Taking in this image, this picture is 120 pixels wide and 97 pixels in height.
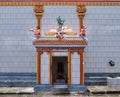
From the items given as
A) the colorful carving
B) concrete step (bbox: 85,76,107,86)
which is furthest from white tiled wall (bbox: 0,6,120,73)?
the colorful carving

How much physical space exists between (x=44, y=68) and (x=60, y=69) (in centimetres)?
158

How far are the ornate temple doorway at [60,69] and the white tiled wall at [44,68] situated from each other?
0.88 meters

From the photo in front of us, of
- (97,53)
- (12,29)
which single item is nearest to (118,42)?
(97,53)

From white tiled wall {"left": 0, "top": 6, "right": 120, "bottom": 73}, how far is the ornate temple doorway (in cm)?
133

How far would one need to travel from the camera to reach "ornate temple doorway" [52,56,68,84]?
17564 mm

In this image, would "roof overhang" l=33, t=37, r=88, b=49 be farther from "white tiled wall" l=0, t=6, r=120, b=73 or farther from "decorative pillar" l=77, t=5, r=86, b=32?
"decorative pillar" l=77, t=5, r=86, b=32

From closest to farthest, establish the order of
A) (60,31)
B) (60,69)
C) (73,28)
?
(60,31)
(60,69)
(73,28)

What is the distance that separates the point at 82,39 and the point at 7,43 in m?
4.68

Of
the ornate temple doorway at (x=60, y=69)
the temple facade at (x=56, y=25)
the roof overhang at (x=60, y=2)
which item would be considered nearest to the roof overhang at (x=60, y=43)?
the ornate temple doorway at (x=60, y=69)

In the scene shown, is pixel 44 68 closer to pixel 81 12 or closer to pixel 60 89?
pixel 60 89

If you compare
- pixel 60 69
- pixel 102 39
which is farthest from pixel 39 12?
pixel 102 39

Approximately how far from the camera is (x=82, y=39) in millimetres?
16781

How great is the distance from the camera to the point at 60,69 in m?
18.0

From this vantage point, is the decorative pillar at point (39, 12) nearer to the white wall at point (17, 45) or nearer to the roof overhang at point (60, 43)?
the white wall at point (17, 45)
